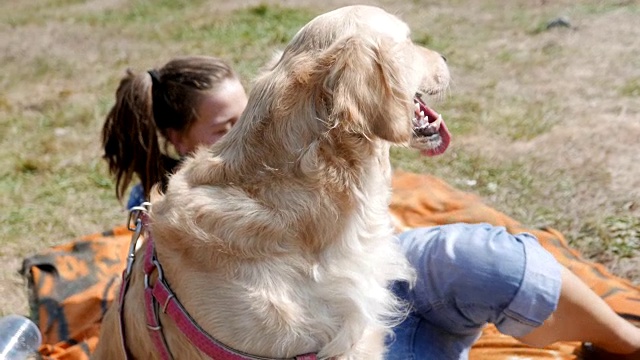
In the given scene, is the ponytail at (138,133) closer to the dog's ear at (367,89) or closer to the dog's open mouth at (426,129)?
the dog's open mouth at (426,129)

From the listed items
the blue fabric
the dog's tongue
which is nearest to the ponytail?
the blue fabric

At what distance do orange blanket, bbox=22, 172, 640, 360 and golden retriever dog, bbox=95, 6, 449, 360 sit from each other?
4.00 ft

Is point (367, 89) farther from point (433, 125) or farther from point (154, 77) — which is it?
point (154, 77)

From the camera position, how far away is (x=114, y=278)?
384 centimetres

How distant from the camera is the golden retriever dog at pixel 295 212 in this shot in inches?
79.1

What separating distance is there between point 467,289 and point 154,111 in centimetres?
203

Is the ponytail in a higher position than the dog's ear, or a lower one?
lower

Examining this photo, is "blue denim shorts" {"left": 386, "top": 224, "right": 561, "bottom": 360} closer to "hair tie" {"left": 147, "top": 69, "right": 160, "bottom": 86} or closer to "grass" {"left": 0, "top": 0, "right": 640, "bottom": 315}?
"grass" {"left": 0, "top": 0, "right": 640, "bottom": 315}

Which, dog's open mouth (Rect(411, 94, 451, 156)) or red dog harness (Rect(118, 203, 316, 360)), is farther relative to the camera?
dog's open mouth (Rect(411, 94, 451, 156))

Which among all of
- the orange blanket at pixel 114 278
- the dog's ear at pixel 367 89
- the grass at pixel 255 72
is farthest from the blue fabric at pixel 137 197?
the dog's ear at pixel 367 89

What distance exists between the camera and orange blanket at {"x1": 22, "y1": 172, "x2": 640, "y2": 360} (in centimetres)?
316

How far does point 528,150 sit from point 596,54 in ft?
9.59

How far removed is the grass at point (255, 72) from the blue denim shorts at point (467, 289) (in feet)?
1.85

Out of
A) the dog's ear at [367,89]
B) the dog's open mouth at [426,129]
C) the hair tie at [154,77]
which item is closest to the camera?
the dog's ear at [367,89]
